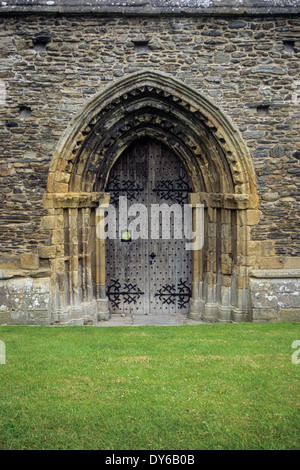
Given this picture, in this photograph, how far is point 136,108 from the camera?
847 centimetres

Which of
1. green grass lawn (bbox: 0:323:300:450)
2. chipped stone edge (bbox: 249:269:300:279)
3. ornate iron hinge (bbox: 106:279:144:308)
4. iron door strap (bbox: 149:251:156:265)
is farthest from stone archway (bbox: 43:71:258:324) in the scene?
green grass lawn (bbox: 0:323:300:450)

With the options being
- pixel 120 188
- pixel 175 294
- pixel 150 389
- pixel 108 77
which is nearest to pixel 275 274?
pixel 175 294

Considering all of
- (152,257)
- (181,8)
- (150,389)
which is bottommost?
(150,389)

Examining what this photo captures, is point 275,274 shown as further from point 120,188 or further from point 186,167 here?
point 120,188

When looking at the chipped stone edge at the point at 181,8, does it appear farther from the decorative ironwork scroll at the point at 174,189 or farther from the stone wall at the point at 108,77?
the decorative ironwork scroll at the point at 174,189

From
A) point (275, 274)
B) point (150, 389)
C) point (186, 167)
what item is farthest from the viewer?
point (186, 167)

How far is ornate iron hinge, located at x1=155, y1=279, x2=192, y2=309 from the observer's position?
9305 millimetres

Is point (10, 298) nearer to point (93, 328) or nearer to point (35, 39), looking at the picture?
point (93, 328)

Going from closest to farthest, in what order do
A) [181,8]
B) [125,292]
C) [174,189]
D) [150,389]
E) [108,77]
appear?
[150,389] < [181,8] < [108,77] < [174,189] < [125,292]

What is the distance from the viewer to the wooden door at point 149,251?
9.19m

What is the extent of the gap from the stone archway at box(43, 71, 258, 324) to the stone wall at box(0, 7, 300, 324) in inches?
8.0

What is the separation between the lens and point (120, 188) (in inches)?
362

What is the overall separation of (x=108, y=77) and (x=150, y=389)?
4.97 meters

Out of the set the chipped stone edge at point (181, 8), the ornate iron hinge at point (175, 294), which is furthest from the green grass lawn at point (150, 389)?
the chipped stone edge at point (181, 8)
